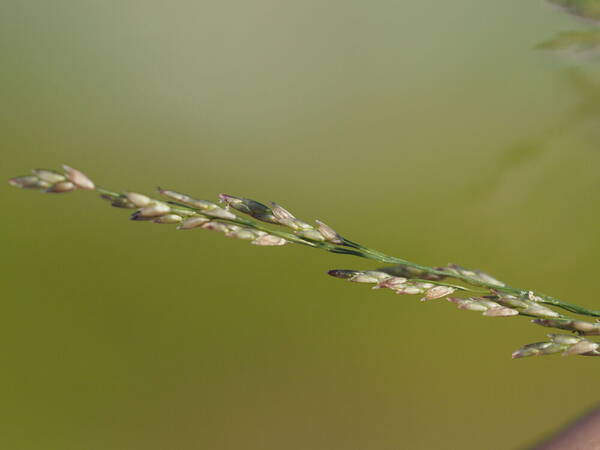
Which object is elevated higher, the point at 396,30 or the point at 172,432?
the point at 396,30

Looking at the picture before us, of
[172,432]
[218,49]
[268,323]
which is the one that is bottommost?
[172,432]

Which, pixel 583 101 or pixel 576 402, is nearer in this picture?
pixel 576 402

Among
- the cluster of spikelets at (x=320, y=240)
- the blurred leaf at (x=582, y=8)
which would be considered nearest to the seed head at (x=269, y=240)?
the cluster of spikelets at (x=320, y=240)

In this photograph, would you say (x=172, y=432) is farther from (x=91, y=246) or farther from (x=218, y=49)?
(x=218, y=49)

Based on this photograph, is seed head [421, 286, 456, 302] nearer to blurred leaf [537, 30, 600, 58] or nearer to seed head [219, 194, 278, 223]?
seed head [219, 194, 278, 223]

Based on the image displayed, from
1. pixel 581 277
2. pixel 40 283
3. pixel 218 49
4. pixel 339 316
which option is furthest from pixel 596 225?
pixel 40 283

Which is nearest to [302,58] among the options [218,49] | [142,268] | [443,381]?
[218,49]

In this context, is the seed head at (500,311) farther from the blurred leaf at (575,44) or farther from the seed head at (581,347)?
the blurred leaf at (575,44)

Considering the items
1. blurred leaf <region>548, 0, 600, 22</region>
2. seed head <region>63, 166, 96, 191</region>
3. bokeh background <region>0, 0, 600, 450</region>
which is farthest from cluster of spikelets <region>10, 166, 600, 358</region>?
blurred leaf <region>548, 0, 600, 22</region>
